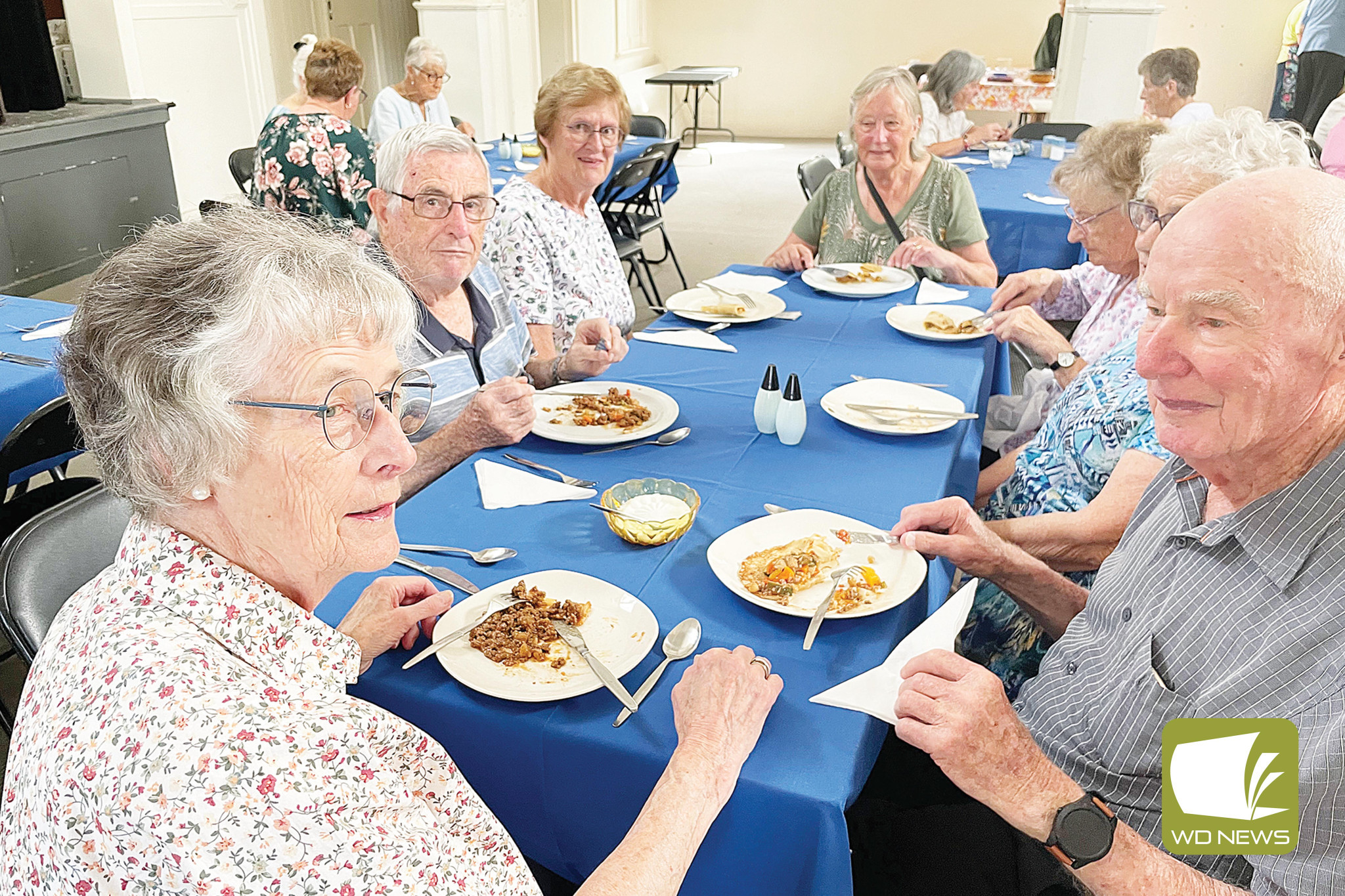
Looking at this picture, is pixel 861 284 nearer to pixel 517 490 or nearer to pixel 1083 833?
pixel 517 490

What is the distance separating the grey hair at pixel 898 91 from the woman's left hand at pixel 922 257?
15.7 inches

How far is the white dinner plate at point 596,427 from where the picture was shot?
1991 mm

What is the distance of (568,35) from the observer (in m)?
9.77

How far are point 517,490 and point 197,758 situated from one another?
41.7 inches

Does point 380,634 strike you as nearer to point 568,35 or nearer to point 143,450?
point 143,450

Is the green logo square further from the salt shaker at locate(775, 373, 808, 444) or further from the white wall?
the white wall

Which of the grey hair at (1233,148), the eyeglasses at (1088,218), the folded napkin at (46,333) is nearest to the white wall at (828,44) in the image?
the eyeglasses at (1088,218)

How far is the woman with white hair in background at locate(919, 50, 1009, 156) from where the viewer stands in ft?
19.0

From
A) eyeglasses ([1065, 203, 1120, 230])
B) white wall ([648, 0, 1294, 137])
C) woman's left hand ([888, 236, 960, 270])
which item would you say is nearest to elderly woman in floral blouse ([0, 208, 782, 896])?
eyeglasses ([1065, 203, 1120, 230])

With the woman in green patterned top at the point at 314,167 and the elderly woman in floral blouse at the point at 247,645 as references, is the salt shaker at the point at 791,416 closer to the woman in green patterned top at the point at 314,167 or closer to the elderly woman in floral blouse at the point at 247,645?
the elderly woman in floral blouse at the point at 247,645

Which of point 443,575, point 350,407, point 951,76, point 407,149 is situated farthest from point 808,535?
point 951,76

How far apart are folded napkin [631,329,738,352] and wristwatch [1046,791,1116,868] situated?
1.68 metres

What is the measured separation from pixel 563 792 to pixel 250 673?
1.62ft

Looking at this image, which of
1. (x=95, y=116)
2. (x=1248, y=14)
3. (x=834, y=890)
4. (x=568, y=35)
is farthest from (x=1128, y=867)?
(x=1248, y=14)
